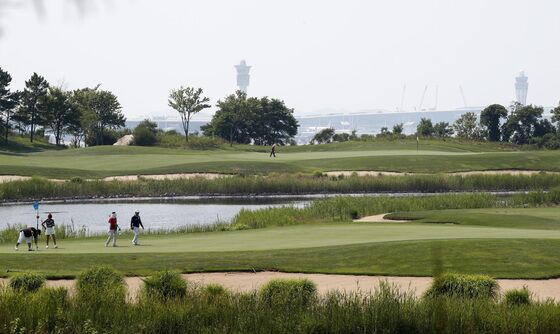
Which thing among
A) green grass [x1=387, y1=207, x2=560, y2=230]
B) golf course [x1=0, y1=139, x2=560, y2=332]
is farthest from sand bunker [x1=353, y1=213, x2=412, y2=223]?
green grass [x1=387, y1=207, x2=560, y2=230]

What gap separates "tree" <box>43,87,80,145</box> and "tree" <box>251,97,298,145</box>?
117 ft

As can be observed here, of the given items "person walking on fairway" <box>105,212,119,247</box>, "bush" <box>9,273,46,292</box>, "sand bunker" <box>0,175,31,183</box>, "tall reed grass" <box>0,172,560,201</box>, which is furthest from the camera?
"sand bunker" <box>0,175,31,183</box>

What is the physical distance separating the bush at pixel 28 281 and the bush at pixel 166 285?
338cm

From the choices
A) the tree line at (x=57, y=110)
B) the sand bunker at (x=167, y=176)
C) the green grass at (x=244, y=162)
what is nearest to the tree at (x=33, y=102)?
the tree line at (x=57, y=110)

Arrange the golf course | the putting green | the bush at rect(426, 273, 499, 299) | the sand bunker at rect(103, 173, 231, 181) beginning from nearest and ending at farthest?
the golf course, the bush at rect(426, 273, 499, 299), the putting green, the sand bunker at rect(103, 173, 231, 181)

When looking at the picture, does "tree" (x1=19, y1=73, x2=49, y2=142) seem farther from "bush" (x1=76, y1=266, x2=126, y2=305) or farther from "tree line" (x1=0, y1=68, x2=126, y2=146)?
"bush" (x1=76, y1=266, x2=126, y2=305)

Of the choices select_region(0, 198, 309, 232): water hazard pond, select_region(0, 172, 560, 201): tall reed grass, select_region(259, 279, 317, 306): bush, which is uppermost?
select_region(259, 279, 317, 306): bush

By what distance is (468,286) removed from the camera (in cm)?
2553

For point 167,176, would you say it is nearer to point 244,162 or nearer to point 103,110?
point 244,162

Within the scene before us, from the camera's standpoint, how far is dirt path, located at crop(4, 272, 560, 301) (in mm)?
26906

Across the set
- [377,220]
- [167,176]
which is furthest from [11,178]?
[377,220]

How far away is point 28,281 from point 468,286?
12.3 m

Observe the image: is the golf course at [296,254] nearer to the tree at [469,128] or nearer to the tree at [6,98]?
the tree at [6,98]

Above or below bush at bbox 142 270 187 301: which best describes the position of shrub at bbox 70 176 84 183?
below
